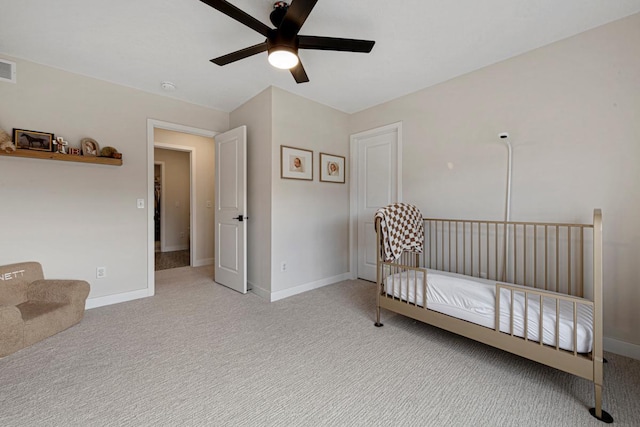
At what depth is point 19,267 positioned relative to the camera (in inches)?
92.7

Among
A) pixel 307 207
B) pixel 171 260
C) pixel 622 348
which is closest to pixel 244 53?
pixel 307 207

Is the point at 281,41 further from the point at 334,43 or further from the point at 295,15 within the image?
the point at 334,43

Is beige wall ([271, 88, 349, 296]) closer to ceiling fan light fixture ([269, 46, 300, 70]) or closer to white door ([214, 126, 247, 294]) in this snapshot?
white door ([214, 126, 247, 294])

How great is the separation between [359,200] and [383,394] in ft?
8.61

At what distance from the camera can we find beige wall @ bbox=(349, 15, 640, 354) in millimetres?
1913

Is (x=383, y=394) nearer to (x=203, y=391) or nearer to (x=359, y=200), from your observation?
(x=203, y=391)

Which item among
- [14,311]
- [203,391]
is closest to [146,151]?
[14,311]

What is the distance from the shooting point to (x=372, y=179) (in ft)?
12.0

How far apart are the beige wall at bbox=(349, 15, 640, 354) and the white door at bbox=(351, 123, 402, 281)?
0.48 meters

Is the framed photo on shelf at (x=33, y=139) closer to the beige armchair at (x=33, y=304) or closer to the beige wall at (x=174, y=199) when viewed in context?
the beige armchair at (x=33, y=304)

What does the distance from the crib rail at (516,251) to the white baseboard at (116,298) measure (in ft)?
10.6

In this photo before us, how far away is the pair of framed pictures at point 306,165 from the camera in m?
3.17

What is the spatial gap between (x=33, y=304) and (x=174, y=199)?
Result: 13.2ft

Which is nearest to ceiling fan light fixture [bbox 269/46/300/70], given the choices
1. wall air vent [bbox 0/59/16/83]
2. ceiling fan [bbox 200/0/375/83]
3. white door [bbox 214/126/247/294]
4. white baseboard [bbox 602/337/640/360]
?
ceiling fan [bbox 200/0/375/83]
